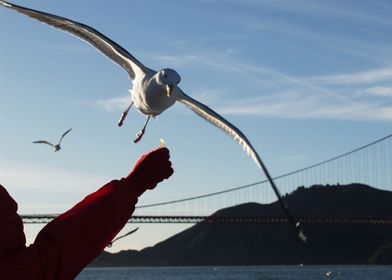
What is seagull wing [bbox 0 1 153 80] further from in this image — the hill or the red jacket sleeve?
the hill

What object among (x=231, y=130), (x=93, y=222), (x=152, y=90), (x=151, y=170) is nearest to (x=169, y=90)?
(x=152, y=90)

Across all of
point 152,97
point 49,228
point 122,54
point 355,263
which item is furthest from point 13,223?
point 355,263

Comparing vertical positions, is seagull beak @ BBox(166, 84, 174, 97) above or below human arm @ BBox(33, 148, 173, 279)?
above

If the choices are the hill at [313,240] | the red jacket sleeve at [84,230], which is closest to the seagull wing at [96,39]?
the red jacket sleeve at [84,230]

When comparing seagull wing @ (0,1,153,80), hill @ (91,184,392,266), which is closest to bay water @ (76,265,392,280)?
hill @ (91,184,392,266)

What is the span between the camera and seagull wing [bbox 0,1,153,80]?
10.7 ft

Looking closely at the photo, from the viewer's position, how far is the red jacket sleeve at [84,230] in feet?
4.66

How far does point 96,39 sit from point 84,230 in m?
2.47

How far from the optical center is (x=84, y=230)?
147cm

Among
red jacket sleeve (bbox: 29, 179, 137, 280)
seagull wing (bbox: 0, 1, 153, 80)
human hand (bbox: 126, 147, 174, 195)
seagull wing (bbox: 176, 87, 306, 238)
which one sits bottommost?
red jacket sleeve (bbox: 29, 179, 137, 280)

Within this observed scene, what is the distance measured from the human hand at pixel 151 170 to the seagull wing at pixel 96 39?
58.1 inches

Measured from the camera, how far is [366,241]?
118312mm

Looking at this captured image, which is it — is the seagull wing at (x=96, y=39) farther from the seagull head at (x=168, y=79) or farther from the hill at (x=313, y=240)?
the hill at (x=313, y=240)

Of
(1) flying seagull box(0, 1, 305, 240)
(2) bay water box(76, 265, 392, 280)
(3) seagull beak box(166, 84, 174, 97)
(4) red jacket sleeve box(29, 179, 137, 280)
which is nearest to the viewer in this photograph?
(4) red jacket sleeve box(29, 179, 137, 280)
